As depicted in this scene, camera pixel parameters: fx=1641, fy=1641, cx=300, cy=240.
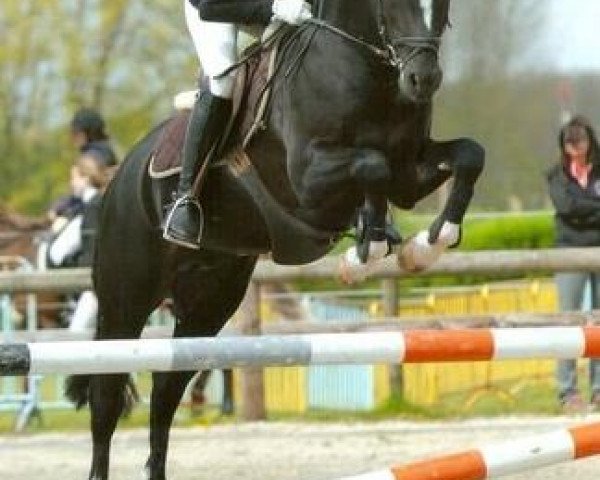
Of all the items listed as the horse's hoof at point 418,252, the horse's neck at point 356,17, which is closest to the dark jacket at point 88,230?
the horse's neck at point 356,17

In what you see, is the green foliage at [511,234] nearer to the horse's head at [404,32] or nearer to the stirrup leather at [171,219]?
the stirrup leather at [171,219]

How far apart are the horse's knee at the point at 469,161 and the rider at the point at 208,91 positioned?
38.5 inches

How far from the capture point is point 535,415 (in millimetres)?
10570

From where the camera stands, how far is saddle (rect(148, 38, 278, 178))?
6.71 meters

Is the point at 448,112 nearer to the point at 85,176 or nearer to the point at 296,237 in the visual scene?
the point at 85,176

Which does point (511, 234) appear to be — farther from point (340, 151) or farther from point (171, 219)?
point (340, 151)

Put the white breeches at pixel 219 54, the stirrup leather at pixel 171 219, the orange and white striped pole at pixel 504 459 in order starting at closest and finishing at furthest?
the orange and white striped pole at pixel 504 459, the white breeches at pixel 219 54, the stirrup leather at pixel 171 219

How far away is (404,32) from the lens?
6.00 m

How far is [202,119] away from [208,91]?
0.12 meters

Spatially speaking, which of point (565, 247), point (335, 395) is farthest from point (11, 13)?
point (565, 247)

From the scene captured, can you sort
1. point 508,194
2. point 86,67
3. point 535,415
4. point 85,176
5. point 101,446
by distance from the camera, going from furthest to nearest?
point 86,67 < point 508,194 < point 85,176 < point 535,415 < point 101,446

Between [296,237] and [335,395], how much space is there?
7.64m

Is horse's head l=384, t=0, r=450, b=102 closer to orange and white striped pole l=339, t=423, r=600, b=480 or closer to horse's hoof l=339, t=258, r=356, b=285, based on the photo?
horse's hoof l=339, t=258, r=356, b=285

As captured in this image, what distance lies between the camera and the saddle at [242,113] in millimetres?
6715
